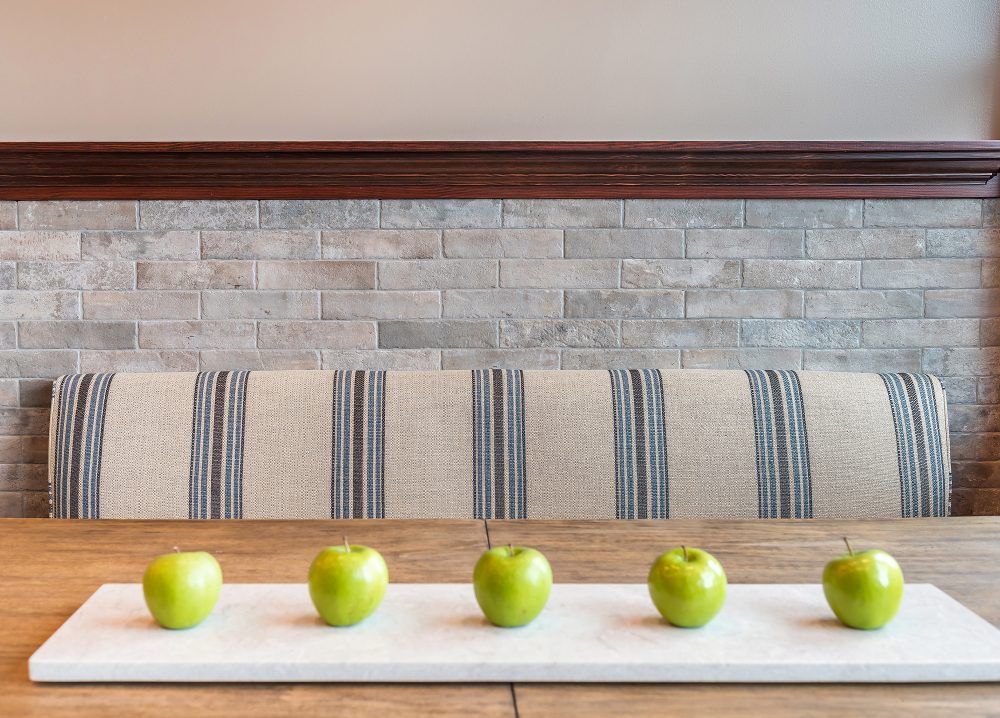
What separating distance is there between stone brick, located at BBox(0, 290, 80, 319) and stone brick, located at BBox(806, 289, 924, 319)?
1756mm

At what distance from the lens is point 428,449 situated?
1.76m

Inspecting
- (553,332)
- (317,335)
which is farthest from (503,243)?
(317,335)

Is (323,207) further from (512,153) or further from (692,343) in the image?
(692,343)

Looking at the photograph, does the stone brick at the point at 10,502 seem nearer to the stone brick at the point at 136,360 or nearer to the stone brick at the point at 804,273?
the stone brick at the point at 136,360


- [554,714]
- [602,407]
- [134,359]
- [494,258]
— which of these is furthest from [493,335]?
[554,714]

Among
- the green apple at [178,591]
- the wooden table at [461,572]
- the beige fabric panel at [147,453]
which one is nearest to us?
the wooden table at [461,572]

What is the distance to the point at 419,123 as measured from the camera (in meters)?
1.96

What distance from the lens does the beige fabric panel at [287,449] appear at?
174cm

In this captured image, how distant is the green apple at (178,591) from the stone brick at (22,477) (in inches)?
Result: 52.8

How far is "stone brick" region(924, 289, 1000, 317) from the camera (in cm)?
196

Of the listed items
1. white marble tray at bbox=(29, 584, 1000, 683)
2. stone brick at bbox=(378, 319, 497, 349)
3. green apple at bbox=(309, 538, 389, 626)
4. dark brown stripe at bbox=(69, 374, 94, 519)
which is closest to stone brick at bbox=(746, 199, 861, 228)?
stone brick at bbox=(378, 319, 497, 349)

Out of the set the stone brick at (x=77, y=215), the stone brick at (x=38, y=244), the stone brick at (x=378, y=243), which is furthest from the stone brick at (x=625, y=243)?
the stone brick at (x=38, y=244)

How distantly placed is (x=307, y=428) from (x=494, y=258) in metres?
0.59

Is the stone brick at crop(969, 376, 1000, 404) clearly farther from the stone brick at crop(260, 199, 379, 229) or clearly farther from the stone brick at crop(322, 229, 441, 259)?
the stone brick at crop(260, 199, 379, 229)
